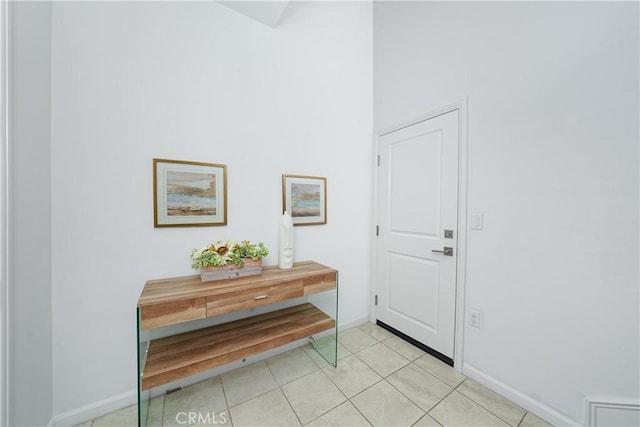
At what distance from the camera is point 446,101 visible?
182cm

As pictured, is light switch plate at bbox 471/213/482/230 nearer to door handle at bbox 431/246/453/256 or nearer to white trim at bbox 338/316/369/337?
door handle at bbox 431/246/453/256

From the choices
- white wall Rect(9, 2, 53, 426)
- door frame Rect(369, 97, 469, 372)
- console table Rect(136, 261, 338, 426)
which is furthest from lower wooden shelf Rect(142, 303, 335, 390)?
door frame Rect(369, 97, 469, 372)

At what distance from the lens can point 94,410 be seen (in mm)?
1347

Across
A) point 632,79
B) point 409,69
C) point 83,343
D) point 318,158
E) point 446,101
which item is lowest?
point 83,343

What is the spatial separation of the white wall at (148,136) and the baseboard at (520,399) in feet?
4.77

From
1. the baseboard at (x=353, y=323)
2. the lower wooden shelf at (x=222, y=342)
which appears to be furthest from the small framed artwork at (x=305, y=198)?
the baseboard at (x=353, y=323)

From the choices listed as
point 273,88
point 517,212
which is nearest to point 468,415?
point 517,212

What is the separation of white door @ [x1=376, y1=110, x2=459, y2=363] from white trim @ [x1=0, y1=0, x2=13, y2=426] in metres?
2.43

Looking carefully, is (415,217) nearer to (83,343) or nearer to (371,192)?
(371,192)

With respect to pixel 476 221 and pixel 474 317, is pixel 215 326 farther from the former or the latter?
pixel 476 221

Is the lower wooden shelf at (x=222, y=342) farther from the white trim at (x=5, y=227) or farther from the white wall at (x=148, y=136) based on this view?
the white trim at (x=5, y=227)

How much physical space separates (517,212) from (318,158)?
1555mm

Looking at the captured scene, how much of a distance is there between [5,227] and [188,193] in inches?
30.5

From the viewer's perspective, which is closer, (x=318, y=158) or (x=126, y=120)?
(x=126, y=120)
